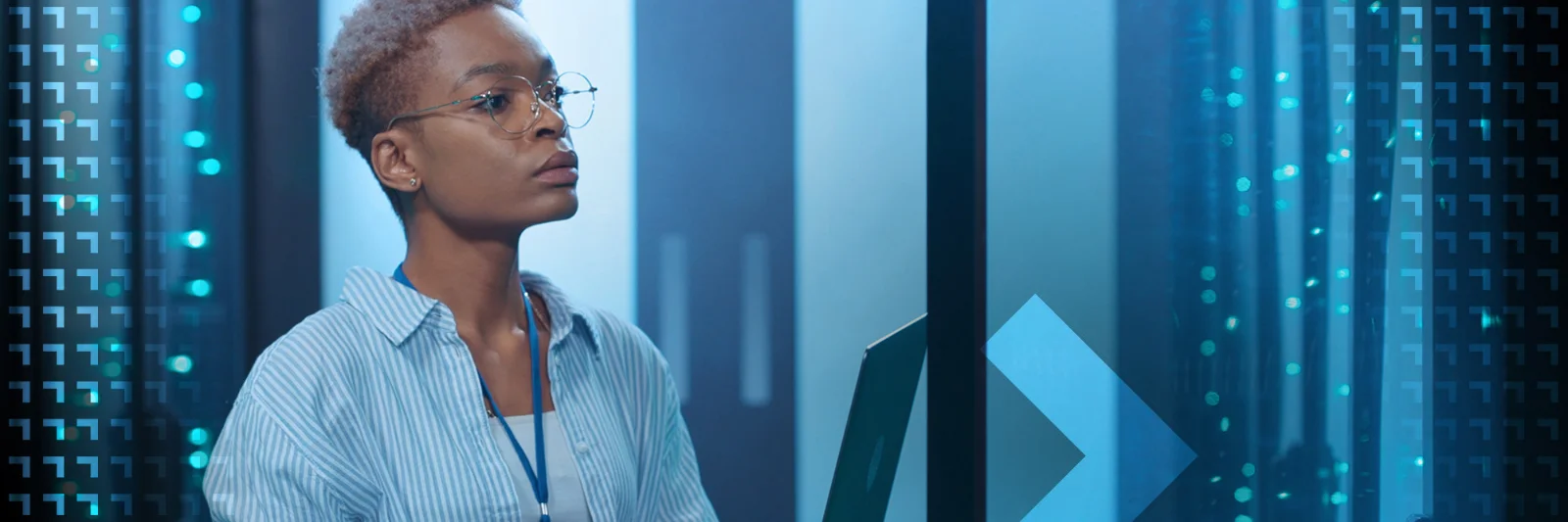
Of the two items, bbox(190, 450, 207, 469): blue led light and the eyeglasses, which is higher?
the eyeglasses

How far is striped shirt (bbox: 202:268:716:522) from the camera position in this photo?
3.31 ft

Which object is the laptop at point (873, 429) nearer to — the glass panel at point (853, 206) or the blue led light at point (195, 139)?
the glass panel at point (853, 206)

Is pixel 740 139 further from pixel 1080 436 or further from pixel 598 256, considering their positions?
pixel 1080 436

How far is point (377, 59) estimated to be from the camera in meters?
1.16

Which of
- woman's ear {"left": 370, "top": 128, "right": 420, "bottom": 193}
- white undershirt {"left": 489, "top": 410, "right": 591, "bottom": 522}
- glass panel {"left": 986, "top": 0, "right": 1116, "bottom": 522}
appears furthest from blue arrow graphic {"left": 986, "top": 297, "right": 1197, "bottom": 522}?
Answer: woman's ear {"left": 370, "top": 128, "right": 420, "bottom": 193}

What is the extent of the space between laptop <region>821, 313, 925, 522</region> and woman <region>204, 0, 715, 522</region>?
0.74 ft

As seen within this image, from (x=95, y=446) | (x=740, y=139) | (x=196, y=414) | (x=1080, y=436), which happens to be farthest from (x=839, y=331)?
(x=95, y=446)

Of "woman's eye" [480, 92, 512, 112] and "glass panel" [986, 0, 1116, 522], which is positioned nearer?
"glass panel" [986, 0, 1116, 522]

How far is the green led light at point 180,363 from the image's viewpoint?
62.2 inches

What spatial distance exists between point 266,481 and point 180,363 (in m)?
0.70

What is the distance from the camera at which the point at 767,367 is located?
168 centimetres

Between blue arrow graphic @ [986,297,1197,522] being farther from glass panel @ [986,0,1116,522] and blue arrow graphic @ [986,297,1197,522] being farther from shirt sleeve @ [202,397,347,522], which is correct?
shirt sleeve @ [202,397,347,522]
